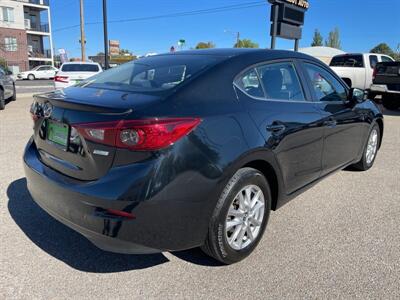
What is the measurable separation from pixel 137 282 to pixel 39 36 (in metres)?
57.8

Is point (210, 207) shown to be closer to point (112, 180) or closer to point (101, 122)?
point (112, 180)

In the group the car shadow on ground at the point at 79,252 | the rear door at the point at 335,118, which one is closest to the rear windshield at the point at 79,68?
the car shadow on ground at the point at 79,252

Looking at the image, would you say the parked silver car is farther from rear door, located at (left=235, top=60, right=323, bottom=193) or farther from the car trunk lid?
rear door, located at (left=235, top=60, right=323, bottom=193)

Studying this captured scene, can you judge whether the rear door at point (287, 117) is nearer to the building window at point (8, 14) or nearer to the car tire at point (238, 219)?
the car tire at point (238, 219)

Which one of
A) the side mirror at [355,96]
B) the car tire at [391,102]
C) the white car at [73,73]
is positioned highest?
the side mirror at [355,96]

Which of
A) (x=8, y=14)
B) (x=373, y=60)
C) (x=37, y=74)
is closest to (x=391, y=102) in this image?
(x=373, y=60)

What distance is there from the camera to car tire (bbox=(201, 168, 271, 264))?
105 inches

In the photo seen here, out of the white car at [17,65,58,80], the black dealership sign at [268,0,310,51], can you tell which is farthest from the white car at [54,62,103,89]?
the white car at [17,65,58,80]

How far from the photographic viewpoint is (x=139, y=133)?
2289 millimetres

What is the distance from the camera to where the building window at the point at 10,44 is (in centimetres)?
4562

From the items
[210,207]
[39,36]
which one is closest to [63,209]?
[210,207]

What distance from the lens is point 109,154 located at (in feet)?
7.69

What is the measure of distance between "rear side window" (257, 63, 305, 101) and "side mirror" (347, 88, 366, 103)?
3.94 ft

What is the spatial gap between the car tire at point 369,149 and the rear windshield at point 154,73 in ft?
10.0
